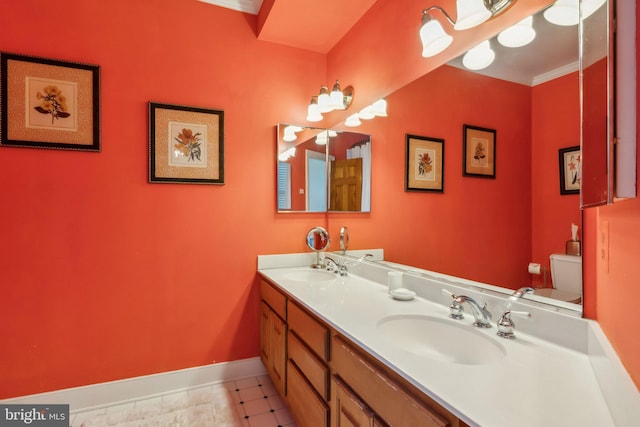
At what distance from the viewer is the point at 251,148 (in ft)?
7.64

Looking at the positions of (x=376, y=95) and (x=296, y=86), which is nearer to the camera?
(x=376, y=95)

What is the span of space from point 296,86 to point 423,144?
128cm

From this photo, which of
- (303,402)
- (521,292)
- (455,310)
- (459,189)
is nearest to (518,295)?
(521,292)

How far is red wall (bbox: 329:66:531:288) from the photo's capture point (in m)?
1.16

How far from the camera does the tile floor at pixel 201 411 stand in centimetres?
181

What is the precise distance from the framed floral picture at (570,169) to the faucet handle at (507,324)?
0.40 meters

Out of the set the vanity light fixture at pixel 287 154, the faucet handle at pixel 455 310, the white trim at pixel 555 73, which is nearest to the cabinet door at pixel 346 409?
the faucet handle at pixel 455 310

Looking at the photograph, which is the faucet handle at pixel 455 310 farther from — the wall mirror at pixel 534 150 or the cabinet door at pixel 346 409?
the cabinet door at pixel 346 409

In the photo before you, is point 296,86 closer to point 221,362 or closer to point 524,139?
point 524,139

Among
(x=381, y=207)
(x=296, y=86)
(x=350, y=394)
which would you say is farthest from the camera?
(x=296, y=86)

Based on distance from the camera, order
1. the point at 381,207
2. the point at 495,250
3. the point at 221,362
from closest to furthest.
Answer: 1. the point at 495,250
2. the point at 381,207
3. the point at 221,362

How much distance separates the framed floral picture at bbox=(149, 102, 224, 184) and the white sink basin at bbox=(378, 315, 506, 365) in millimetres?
1516

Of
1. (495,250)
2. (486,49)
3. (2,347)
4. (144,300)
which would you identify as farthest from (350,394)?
(2,347)

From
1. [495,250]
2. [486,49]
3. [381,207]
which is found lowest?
[495,250]
